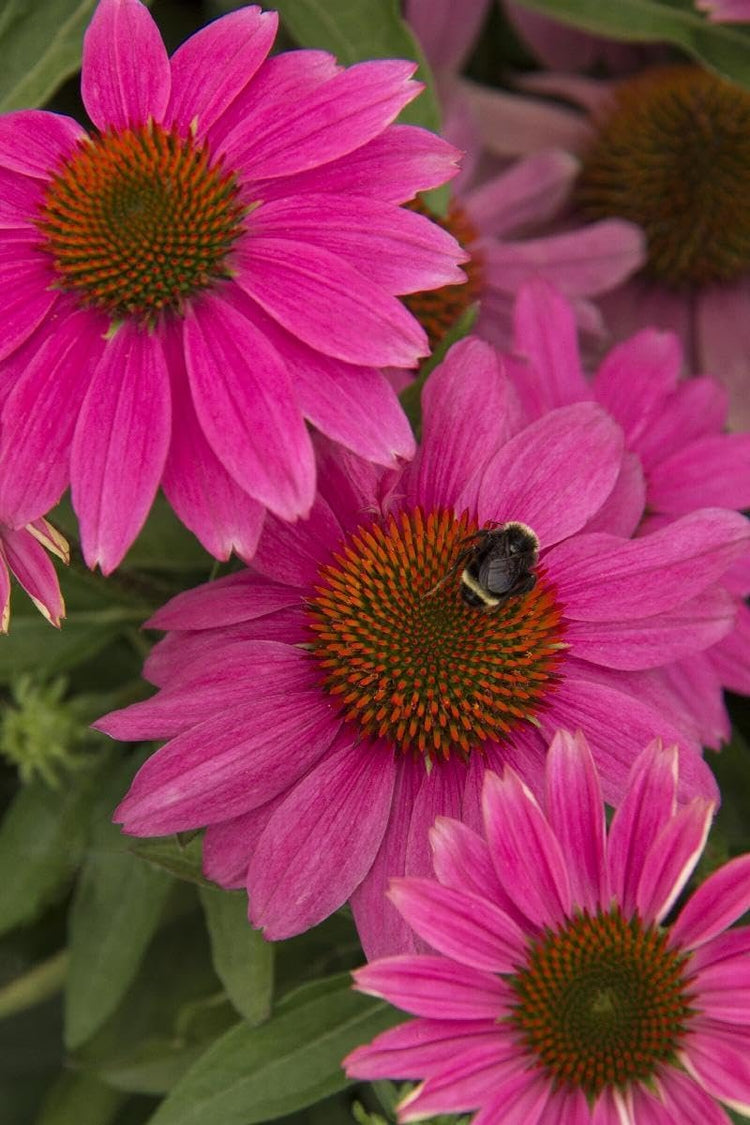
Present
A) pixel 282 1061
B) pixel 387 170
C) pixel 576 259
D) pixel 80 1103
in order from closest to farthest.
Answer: pixel 387 170
pixel 282 1061
pixel 80 1103
pixel 576 259

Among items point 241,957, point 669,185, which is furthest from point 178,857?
point 669,185

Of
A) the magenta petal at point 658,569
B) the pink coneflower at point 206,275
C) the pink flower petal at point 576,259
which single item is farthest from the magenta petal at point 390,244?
the pink flower petal at point 576,259

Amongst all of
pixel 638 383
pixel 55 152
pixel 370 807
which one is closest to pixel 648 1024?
pixel 370 807

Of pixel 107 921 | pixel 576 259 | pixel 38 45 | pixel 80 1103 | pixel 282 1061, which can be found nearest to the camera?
pixel 282 1061

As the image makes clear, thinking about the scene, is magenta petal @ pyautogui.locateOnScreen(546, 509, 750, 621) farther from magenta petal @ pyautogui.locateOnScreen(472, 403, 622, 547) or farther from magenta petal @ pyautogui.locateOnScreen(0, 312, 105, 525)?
magenta petal @ pyautogui.locateOnScreen(0, 312, 105, 525)

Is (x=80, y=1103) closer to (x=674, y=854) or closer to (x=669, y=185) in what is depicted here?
(x=674, y=854)

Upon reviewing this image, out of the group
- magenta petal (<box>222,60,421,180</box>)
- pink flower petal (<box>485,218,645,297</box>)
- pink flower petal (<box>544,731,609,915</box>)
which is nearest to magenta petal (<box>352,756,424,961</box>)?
pink flower petal (<box>544,731,609,915</box>)
